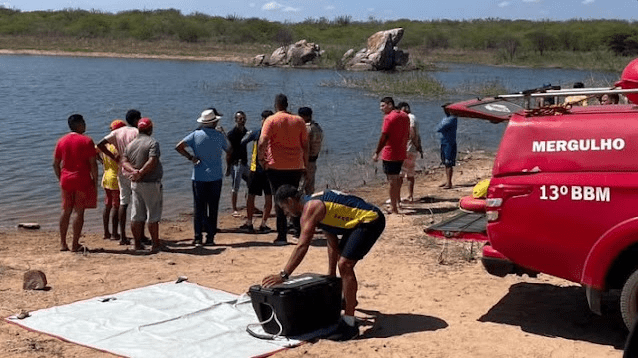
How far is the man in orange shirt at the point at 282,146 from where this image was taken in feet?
35.1

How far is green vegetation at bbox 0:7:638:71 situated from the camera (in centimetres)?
6962

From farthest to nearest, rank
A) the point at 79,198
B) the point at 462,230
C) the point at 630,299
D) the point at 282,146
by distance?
the point at 282,146 < the point at 79,198 < the point at 462,230 < the point at 630,299

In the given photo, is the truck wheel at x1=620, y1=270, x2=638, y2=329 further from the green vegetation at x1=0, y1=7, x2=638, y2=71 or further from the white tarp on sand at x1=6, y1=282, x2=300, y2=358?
the green vegetation at x1=0, y1=7, x2=638, y2=71

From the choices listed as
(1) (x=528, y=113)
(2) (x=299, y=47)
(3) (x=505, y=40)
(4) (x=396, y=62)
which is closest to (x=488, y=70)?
(4) (x=396, y=62)

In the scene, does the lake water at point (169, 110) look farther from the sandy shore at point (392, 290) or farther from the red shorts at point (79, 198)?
the sandy shore at point (392, 290)

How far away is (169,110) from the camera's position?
2925 centimetres

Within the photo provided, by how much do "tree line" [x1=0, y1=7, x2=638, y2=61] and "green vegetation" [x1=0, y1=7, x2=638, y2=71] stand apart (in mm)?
88

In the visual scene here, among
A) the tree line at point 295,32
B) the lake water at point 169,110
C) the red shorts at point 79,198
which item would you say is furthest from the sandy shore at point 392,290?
the tree line at point 295,32

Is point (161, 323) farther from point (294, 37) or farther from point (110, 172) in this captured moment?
point (294, 37)

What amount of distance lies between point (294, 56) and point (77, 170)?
50341mm

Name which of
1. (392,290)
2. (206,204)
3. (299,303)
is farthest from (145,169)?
(299,303)

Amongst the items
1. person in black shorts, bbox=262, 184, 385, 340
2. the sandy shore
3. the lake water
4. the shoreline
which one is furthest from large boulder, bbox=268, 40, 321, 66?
person in black shorts, bbox=262, 184, 385, 340

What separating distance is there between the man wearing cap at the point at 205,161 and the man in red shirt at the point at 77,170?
3.50ft

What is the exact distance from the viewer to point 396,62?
58469 millimetres
